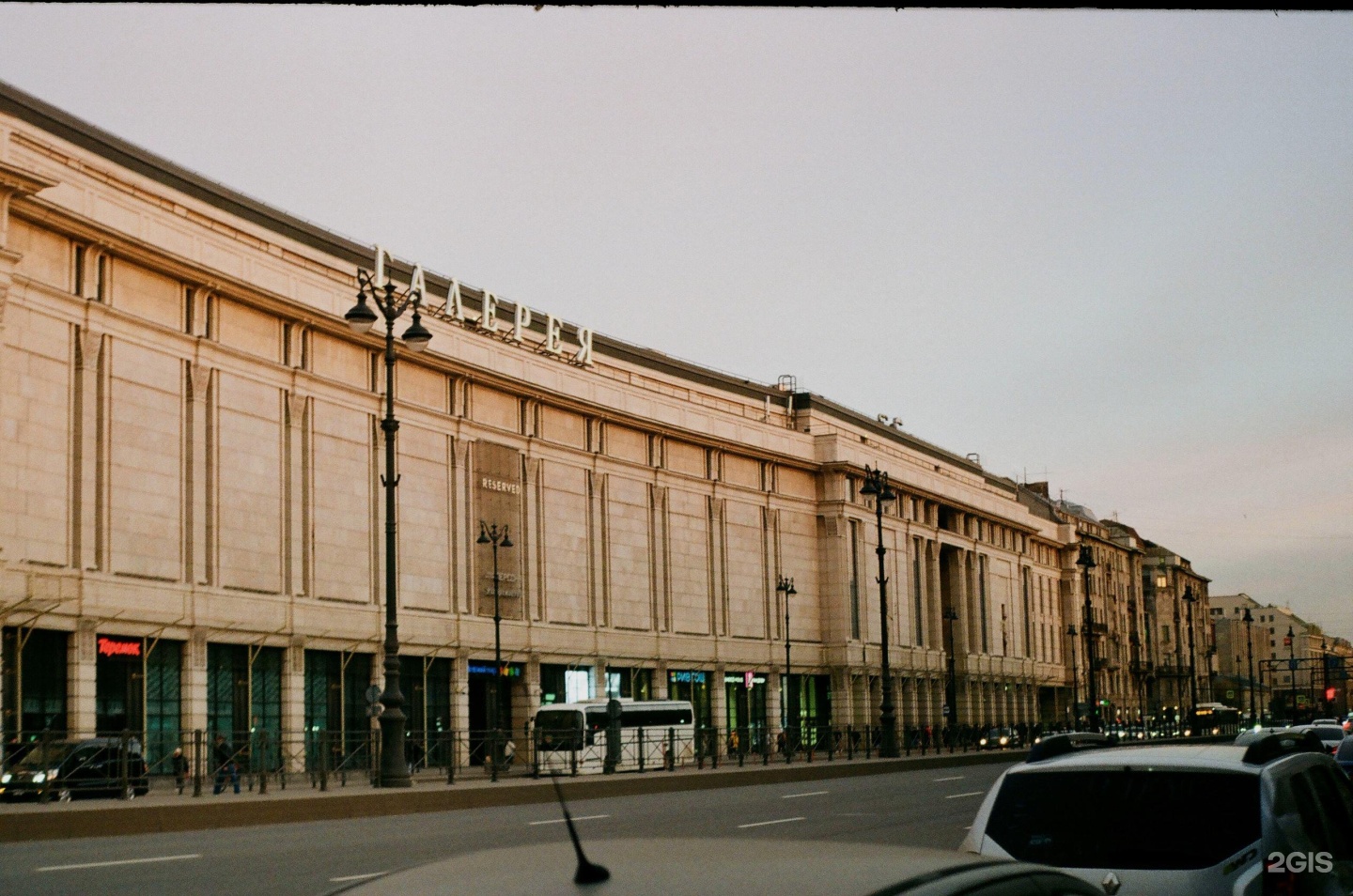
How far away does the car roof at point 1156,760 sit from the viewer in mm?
8016

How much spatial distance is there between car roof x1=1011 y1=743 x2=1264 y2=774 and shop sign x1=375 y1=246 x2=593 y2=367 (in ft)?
175

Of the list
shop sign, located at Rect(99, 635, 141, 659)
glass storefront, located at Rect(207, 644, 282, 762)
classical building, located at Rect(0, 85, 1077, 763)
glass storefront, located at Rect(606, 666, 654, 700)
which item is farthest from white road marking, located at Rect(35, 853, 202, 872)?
glass storefront, located at Rect(606, 666, 654, 700)

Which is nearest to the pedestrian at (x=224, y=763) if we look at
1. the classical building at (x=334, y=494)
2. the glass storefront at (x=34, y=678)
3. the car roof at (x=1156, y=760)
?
the classical building at (x=334, y=494)

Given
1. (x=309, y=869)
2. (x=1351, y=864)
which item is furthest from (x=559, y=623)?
(x=1351, y=864)

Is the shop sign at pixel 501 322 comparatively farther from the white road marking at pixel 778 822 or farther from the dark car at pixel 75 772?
the white road marking at pixel 778 822

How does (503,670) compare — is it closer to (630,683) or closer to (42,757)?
(630,683)

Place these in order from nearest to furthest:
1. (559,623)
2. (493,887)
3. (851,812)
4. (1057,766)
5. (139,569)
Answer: (493,887)
(1057,766)
(851,812)
(139,569)
(559,623)

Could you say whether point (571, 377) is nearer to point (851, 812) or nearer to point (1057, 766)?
point (851, 812)

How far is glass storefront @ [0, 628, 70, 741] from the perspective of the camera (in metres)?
43.8

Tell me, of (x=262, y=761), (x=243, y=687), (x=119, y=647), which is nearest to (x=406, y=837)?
(x=262, y=761)

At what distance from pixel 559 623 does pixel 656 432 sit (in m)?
12.5

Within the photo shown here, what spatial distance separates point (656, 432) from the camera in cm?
7762

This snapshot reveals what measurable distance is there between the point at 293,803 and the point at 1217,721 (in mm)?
89694

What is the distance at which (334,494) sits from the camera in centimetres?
5825
